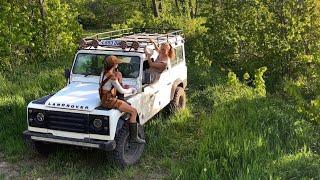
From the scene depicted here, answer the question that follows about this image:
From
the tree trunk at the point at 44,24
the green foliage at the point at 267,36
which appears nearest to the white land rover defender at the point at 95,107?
the tree trunk at the point at 44,24

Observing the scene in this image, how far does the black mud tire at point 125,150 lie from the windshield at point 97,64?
115cm

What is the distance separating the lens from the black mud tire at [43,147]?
7.65 m

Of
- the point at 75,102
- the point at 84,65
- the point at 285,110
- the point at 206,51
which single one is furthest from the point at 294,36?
the point at 75,102

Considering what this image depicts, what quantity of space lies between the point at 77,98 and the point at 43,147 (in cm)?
106

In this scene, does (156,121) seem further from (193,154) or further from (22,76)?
(22,76)

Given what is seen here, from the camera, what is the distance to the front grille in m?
7.01

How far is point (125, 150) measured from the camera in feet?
24.3

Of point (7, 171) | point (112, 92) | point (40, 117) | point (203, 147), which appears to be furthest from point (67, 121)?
point (203, 147)

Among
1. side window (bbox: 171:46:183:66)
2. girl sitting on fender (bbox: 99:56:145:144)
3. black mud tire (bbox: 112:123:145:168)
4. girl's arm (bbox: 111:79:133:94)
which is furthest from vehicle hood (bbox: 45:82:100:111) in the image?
side window (bbox: 171:46:183:66)

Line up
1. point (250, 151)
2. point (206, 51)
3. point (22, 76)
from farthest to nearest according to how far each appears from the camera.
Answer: point (206, 51)
point (22, 76)
point (250, 151)

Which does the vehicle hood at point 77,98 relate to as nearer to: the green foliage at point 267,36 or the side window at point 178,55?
the side window at point 178,55

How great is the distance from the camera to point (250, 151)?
7207mm

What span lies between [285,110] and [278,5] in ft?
18.6

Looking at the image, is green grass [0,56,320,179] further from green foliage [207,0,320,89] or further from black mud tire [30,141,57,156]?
green foliage [207,0,320,89]
